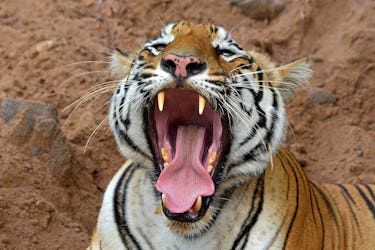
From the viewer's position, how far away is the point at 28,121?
418cm

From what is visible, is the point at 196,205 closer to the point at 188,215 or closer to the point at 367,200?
the point at 188,215

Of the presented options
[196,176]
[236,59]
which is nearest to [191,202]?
[196,176]

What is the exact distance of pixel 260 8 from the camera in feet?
18.7

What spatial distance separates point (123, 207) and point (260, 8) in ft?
8.79

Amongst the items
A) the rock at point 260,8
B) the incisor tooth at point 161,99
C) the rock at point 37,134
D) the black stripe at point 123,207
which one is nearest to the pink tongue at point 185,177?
the incisor tooth at point 161,99

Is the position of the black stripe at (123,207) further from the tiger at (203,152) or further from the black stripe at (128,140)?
the black stripe at (128,140)

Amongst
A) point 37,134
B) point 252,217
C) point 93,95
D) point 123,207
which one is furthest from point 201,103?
point 93,95

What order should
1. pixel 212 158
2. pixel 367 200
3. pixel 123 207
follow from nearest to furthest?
pixel 212 158
pixel 123 207
pixel 367 200

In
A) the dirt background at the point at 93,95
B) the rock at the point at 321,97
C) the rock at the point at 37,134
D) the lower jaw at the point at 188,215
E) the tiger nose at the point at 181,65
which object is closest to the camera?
the tiger nose at the point at 181,65

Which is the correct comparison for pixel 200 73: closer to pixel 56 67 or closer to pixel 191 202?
pixel 191 202

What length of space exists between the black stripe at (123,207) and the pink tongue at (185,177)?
373 millimetres

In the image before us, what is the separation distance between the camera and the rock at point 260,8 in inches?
224

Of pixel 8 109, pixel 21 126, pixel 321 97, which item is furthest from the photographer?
pixel 321 97

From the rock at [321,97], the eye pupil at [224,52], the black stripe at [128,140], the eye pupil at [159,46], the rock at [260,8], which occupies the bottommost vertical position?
the black stripe at [128,140]
